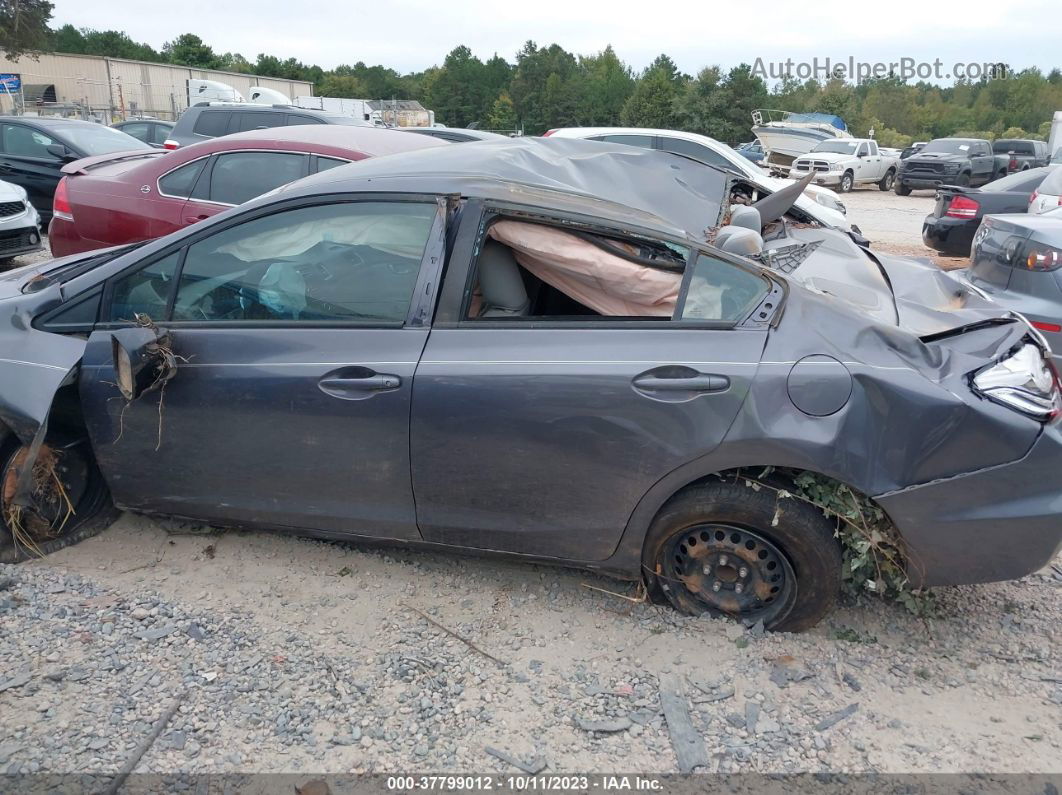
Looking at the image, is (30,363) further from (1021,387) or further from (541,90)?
(541,90)

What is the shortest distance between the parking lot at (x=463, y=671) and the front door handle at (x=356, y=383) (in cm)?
87

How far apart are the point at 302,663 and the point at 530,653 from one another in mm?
813

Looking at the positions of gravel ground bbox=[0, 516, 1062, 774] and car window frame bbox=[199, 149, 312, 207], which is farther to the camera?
car window frame bbox=[199, 149, 312, 207]

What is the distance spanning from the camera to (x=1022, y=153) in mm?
28812

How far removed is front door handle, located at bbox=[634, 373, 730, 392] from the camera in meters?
2.70

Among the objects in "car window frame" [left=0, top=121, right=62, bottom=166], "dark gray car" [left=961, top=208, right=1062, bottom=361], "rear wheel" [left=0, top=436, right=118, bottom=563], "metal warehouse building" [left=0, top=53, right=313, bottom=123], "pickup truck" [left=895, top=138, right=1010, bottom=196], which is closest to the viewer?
"rear wheel" [left=0, top=436, right=118, bottom=563]

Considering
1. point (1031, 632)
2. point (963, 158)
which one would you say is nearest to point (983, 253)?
point (1031, 632)

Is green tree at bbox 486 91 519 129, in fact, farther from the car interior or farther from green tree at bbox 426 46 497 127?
the car interior

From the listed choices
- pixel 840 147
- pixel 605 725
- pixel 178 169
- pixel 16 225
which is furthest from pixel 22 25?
pixel 605 725

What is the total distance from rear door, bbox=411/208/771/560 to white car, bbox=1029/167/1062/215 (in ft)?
25.9

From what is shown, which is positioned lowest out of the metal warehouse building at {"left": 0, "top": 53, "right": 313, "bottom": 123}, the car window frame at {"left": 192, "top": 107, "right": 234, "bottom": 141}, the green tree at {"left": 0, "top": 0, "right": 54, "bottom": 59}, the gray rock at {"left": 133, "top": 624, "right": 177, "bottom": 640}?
the gray rock at {"left": 133, "top": 624, "right": 177, "bottom": 640}

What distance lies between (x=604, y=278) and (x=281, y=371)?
49.7 inches

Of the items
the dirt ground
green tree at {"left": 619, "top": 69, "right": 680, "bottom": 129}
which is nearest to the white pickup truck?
the dirt ground

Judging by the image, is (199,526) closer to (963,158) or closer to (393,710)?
(393,710)
